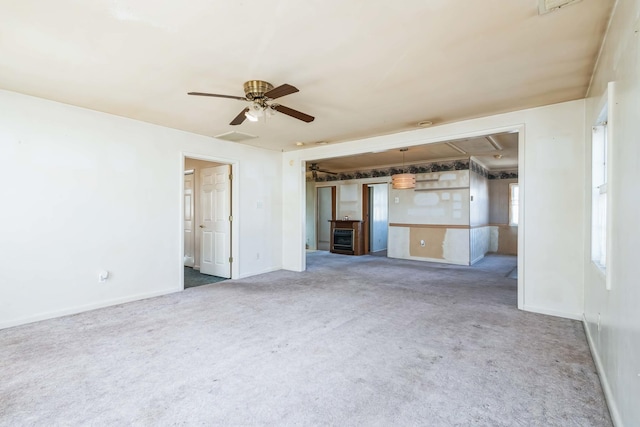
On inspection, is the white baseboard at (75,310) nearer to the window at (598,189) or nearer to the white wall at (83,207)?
the white wall at (83,207)

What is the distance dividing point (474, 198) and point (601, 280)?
559 cm

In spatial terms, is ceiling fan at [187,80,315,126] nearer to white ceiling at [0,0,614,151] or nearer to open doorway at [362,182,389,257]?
white ceiling at [0,0,614,151]

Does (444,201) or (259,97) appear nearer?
(259,97)

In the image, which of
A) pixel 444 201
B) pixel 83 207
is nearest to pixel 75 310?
pixel 83 207

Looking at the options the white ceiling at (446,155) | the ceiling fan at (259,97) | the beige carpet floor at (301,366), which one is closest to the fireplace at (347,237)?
the white ceiling at (446,155)

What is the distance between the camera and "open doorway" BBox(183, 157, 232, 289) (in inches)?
216

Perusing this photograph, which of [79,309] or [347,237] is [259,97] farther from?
[347,237]

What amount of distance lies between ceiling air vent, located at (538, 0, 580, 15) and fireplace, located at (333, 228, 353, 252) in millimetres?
7096

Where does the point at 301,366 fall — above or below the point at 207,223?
below

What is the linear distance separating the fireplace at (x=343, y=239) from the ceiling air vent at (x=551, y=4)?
710 centimetres

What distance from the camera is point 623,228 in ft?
5.24

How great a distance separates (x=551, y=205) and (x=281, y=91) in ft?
10.6

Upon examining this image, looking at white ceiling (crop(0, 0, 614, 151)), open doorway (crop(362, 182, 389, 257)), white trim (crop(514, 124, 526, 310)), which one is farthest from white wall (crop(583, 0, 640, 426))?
open doorway (crop(362, 182, 389, 257))

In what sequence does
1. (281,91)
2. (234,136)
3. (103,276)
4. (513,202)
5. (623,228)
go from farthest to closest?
(513,202) → (234,136) → (103,276) → (281,91) → (623,228)
